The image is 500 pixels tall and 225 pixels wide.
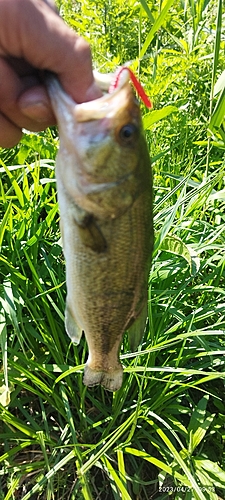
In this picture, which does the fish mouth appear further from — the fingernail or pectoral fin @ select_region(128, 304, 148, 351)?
pectoral fin @ select_region(128, 304, 148, 351)

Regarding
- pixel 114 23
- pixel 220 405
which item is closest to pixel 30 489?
pixel 220 405

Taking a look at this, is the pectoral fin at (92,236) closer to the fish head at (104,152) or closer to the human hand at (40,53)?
the fish head at (104,152)

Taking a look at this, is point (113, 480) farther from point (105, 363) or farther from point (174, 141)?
point (174, 141)

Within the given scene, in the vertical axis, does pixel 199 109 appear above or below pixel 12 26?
below

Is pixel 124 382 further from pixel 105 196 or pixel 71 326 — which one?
pixel 105 196

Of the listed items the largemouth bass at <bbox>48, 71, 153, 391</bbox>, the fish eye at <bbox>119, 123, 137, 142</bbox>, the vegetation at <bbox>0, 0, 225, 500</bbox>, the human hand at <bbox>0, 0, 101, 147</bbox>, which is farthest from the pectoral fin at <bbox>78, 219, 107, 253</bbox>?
the vegetation at <bbox>0, 0, 225, 500</bbox>

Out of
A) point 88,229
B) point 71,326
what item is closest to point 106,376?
point 71,326

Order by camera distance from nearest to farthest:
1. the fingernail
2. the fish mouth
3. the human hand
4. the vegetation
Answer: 1. the fish mouth
2. the human hand
3. the fingernail
4. the vegetation
